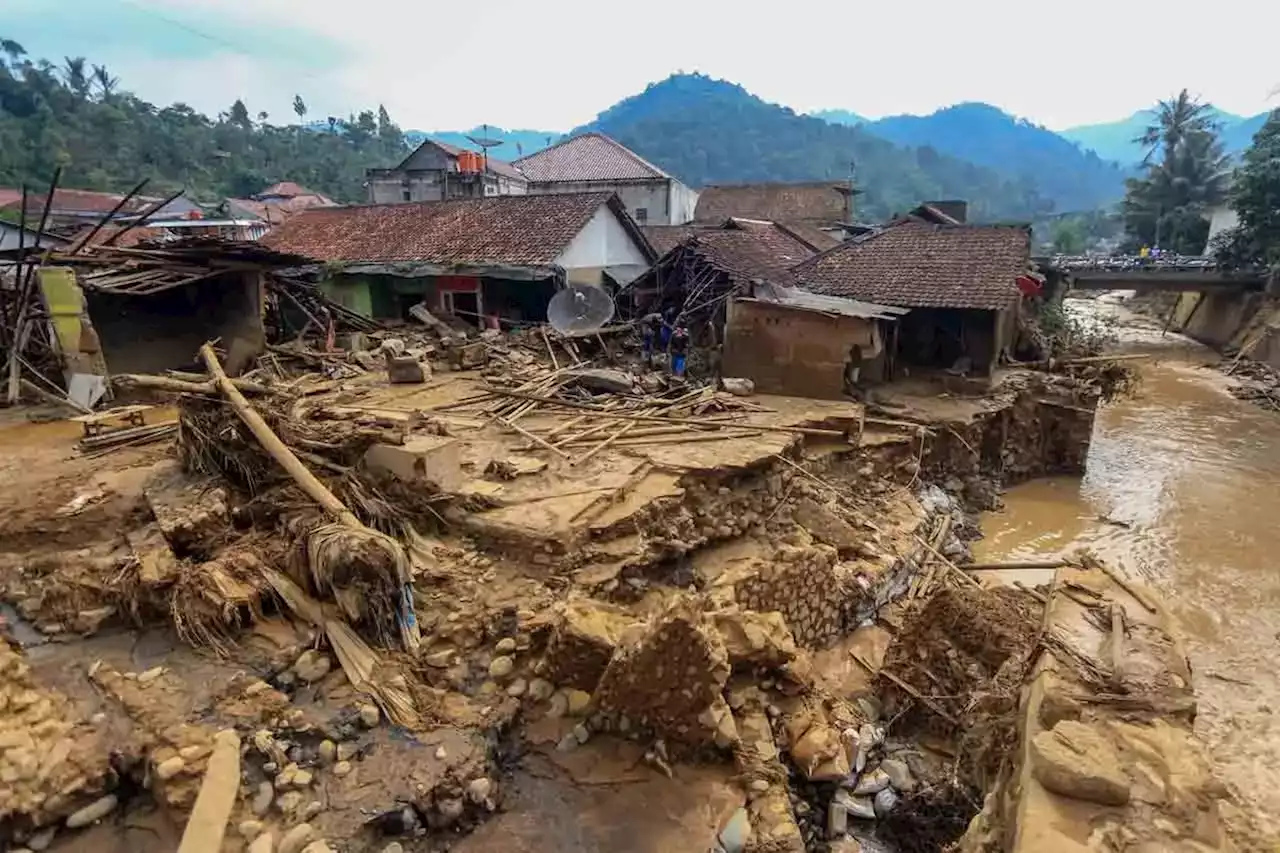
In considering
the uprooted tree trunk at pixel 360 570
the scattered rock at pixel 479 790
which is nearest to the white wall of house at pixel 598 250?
the uprooted tree trunk at pixel 360 570

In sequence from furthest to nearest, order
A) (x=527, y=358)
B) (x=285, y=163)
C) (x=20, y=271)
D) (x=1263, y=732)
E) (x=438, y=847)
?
1. (x=285, y=163)
2. (x=527, y=358)
3. (x=20, y=271)
4. (x=1263, y=732)
5. (x=438, y=847)

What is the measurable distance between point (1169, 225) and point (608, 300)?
129 feet

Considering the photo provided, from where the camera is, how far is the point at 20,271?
40.5ft

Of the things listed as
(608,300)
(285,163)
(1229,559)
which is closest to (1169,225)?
(1229,559)

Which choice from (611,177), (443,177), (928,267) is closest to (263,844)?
(928,267)

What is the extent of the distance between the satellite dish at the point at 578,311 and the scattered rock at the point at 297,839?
12461 millimetres

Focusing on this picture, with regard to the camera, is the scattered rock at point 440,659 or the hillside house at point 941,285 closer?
the scattered rock at point 440,659

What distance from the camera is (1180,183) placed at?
3922cm

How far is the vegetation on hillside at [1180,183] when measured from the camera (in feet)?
127

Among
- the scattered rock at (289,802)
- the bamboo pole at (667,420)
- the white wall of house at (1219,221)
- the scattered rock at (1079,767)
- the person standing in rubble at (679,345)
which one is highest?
the white wall of house at (1219,221)

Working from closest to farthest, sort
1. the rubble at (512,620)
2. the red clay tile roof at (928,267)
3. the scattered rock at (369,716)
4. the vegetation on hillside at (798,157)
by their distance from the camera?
the rubble at (512,620)
the scattered rock at (369,716)
the red clay tile roof at (928,267)
the vegetation on hillside at (798,157)

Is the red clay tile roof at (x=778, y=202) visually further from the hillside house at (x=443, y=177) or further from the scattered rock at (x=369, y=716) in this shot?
the scattered rock at (x=369, y=716)

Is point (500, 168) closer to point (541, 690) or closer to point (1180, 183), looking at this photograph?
point (541, 690)

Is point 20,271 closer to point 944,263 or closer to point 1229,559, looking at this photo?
point 944,263
